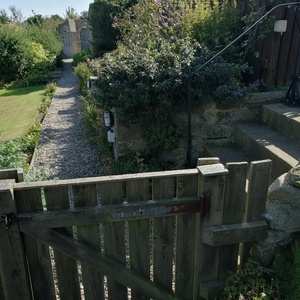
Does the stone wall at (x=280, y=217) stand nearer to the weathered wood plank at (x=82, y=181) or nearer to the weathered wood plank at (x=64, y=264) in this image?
the weathered wood plank at (x=82, y=181)

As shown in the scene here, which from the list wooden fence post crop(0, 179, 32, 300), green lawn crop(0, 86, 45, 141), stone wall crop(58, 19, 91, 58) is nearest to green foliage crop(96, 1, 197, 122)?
wooden fence post crop(0, 179, 32, 300)

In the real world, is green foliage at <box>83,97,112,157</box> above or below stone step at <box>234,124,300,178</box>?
below

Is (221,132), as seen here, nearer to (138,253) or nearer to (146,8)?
(138,253)

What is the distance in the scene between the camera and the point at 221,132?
4059 mm

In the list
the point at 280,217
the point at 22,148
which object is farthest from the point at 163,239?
the point at 22,148

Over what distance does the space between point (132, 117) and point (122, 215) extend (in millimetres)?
2201

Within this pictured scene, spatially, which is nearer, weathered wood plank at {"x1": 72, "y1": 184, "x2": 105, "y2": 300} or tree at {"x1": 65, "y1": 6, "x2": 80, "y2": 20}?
weathered wood plank at {"x1": 72, "y1": 184, "x2": 105, "y2": 300}

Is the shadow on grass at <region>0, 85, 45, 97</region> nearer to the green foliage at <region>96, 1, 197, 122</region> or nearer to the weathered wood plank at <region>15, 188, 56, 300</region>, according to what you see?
the green foliage at <region>96, 1, 197, 122</region>

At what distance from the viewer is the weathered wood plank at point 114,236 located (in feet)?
5.97

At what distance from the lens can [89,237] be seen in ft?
6.32

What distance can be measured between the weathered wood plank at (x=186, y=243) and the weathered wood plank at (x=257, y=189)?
35 cm

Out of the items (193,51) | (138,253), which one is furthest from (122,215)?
(193,51)

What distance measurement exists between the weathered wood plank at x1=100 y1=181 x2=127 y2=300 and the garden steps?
66.8 inches

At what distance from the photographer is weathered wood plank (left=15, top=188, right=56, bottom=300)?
69.6 inches
